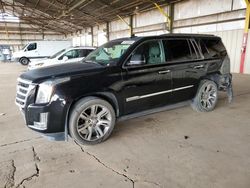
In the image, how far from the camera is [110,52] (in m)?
4.00

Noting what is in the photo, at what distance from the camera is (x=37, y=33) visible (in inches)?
1406

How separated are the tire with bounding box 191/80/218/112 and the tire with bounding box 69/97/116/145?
2.18 m

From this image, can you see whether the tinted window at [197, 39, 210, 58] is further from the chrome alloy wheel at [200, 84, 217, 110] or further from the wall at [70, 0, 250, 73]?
the wall at [70, 0, 250, 73]

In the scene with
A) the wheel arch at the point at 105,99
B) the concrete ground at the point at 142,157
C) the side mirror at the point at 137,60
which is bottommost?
the concrete ground at the point at 142,157

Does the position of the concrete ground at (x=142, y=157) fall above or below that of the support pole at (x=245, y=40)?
below

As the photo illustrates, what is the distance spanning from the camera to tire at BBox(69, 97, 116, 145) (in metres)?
3.04

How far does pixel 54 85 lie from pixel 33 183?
1.24 m

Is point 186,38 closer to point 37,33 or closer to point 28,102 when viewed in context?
point 28,102

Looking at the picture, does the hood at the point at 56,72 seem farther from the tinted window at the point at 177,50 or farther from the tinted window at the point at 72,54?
the tinted window at the point at 72,54

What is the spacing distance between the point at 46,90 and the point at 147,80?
5.51ft

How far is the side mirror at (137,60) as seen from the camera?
11.4 ft

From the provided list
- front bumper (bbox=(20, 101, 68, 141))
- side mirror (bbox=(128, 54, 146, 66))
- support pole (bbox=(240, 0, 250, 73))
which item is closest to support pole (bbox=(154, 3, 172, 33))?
support pole (bbox=(240, 0, 250, 73))

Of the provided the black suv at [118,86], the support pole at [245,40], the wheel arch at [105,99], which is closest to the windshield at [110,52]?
the black suv at [118,86]

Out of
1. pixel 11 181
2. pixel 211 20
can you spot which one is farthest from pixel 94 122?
pixel 211 20
